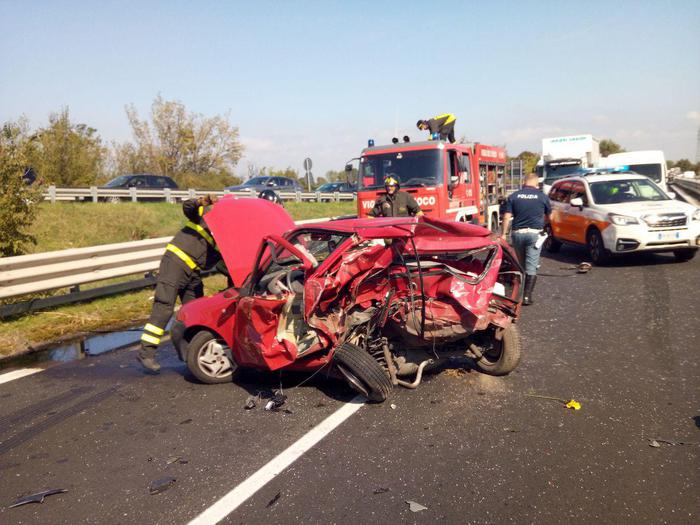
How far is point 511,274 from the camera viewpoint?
587 cm

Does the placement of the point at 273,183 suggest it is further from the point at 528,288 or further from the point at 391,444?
the point at 391,444

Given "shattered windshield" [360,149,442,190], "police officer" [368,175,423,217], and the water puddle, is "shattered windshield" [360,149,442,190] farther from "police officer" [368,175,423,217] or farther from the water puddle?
the water puddle

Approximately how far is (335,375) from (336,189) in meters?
30.7

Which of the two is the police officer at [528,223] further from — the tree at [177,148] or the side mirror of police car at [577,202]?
the tree at [177,148]

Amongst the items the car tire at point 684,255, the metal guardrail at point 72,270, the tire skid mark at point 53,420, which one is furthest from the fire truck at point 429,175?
the tire skid mark at point 53,420

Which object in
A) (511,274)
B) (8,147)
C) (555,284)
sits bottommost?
(555,284)

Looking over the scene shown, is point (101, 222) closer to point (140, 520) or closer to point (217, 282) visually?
point (217, 282)

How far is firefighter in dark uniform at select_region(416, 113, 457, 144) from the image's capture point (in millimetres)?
13742

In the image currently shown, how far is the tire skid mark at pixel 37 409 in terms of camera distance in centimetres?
516

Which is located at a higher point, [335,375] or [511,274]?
[511,274]

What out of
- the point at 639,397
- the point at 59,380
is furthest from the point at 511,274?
the point at 59,380

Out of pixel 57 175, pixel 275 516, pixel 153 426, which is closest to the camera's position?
pixel 275 516

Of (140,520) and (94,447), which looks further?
(94,447)

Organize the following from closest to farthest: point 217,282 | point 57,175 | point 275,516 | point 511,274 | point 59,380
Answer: point 275,516
point 511,274
point 59,380
point 217,282
point 57,175
